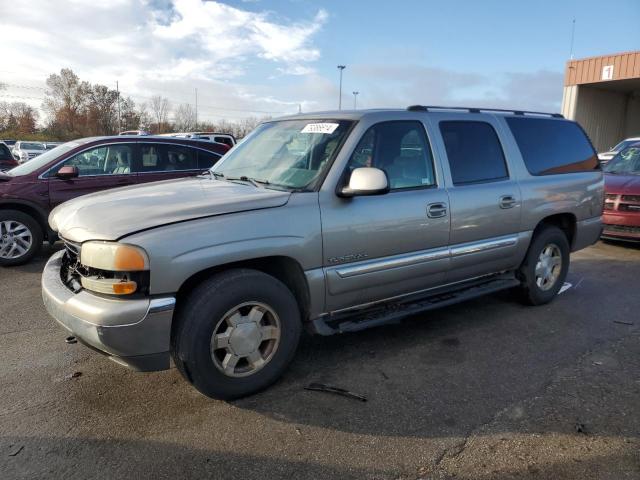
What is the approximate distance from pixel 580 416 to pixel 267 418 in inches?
75.2

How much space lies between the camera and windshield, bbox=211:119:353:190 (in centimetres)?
348

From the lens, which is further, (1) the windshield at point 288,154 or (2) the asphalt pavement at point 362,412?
(1) the windshield at point 288,154

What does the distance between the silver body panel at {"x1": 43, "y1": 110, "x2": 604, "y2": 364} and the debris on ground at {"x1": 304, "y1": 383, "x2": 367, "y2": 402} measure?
0.46 m

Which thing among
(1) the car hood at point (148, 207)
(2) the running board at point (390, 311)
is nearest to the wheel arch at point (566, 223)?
(2) the running board at point (390, 311)

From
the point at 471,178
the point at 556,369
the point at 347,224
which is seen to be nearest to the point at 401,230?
the point at 347,224

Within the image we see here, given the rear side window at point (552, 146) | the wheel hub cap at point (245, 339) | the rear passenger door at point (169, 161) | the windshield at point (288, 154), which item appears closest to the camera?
the wheel hub cap at point (245, 339)

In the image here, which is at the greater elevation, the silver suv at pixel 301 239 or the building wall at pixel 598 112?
the building wall at pixel 598 112

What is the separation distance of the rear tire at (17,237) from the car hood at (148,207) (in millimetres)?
3502

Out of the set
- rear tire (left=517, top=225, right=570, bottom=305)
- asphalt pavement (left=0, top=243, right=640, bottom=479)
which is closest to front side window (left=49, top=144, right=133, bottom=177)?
asphalt pavement (left=0, top=243, right=640, bottom=479)

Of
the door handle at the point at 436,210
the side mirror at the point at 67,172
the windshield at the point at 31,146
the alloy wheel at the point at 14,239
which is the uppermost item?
the windshield at the point at 31,146

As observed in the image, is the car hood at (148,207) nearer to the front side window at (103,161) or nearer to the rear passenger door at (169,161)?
the front side window at (103,161)

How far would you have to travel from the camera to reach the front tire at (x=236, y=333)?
9.23 ft

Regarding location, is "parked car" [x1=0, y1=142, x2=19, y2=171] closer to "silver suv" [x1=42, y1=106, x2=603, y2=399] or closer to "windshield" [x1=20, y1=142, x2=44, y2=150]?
"silver suv" [x1=42, y1=106, x2=603, y2=399]

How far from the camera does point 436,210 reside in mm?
3828
